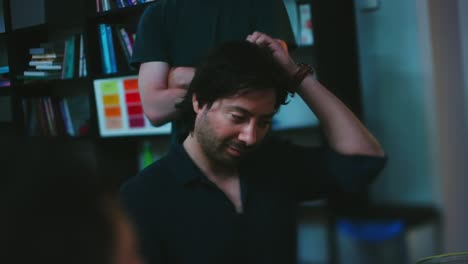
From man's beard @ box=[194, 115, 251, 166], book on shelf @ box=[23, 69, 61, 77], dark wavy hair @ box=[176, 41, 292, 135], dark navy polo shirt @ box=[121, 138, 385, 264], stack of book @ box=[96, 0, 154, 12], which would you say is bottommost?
dark navy polo shirt @ box=[121, 138, 385, 264]

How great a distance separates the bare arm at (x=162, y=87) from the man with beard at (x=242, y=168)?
6cm

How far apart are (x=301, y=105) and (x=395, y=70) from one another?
289 mm

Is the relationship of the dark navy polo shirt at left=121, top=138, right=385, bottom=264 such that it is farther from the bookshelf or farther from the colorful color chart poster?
the colorful color chart poster

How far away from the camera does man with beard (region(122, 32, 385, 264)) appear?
3.78 ft

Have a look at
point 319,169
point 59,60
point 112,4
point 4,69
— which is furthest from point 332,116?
point 4,69

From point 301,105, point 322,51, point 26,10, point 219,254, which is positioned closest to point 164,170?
point 219,254

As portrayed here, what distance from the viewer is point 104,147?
1782 mm

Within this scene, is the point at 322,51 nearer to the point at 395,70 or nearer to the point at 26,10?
the point at 395,70

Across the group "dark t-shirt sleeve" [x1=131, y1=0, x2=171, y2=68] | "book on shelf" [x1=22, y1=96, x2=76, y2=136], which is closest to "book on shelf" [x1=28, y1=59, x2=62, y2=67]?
"book on shelf" [x1=22, y1=96, x2=76, y2=136]

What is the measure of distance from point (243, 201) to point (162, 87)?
368mm

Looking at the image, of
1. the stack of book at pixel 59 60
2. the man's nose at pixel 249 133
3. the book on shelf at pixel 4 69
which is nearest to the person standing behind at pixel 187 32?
the man's nose at pixel 249 133

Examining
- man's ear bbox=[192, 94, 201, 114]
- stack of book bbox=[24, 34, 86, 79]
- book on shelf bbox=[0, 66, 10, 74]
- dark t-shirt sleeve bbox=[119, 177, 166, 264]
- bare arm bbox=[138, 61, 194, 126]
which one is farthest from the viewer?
book on shelf bbox=[0, 66, 10, 74]

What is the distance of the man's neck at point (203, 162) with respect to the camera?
1.22 m

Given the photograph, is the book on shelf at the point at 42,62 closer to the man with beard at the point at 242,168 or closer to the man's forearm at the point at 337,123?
the man with beard at the point at 242,168
